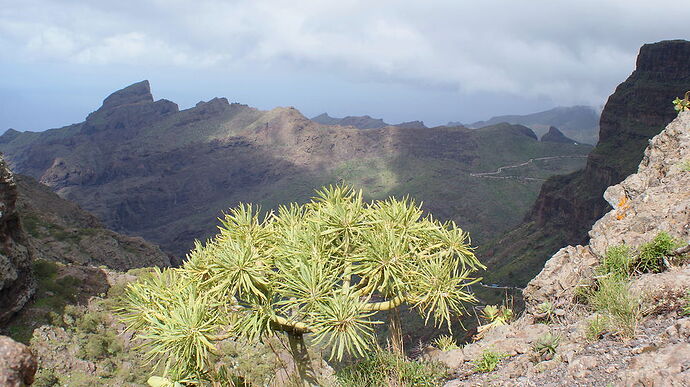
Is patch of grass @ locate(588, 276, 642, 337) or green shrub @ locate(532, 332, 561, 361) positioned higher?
patch of grass @ locate(588, 276, 642, 337)

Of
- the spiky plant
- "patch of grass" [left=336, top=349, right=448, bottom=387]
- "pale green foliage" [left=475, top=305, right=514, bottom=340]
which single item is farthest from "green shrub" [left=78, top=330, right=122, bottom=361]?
"pale green foliage" [left=475, top=305, right=514, bottom=340]

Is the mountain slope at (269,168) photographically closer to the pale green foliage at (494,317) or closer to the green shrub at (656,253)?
the pale green foliage at (494,317)

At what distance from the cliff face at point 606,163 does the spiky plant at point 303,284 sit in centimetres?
6748

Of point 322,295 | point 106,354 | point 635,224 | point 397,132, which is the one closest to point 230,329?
point 322,295

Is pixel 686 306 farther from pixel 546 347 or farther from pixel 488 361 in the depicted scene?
pixel 488 361

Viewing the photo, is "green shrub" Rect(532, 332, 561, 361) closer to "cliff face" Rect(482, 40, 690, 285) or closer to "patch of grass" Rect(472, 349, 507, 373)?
"patch of grass" Rect(472, 349, 507, 373)

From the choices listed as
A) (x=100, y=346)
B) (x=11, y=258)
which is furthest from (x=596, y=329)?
(x=11, y=258)

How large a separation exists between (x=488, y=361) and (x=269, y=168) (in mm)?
173755

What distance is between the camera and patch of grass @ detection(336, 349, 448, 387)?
7.22 meters

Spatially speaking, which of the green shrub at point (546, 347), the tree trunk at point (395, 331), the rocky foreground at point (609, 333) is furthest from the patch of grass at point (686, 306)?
the tree trunk at point (395, 331)

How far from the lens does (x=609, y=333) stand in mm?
6707

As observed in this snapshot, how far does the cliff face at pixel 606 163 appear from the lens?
7669 centimetres

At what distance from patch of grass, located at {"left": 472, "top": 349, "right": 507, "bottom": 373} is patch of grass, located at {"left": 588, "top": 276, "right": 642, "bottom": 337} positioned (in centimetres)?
195

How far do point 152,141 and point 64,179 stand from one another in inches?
1650
